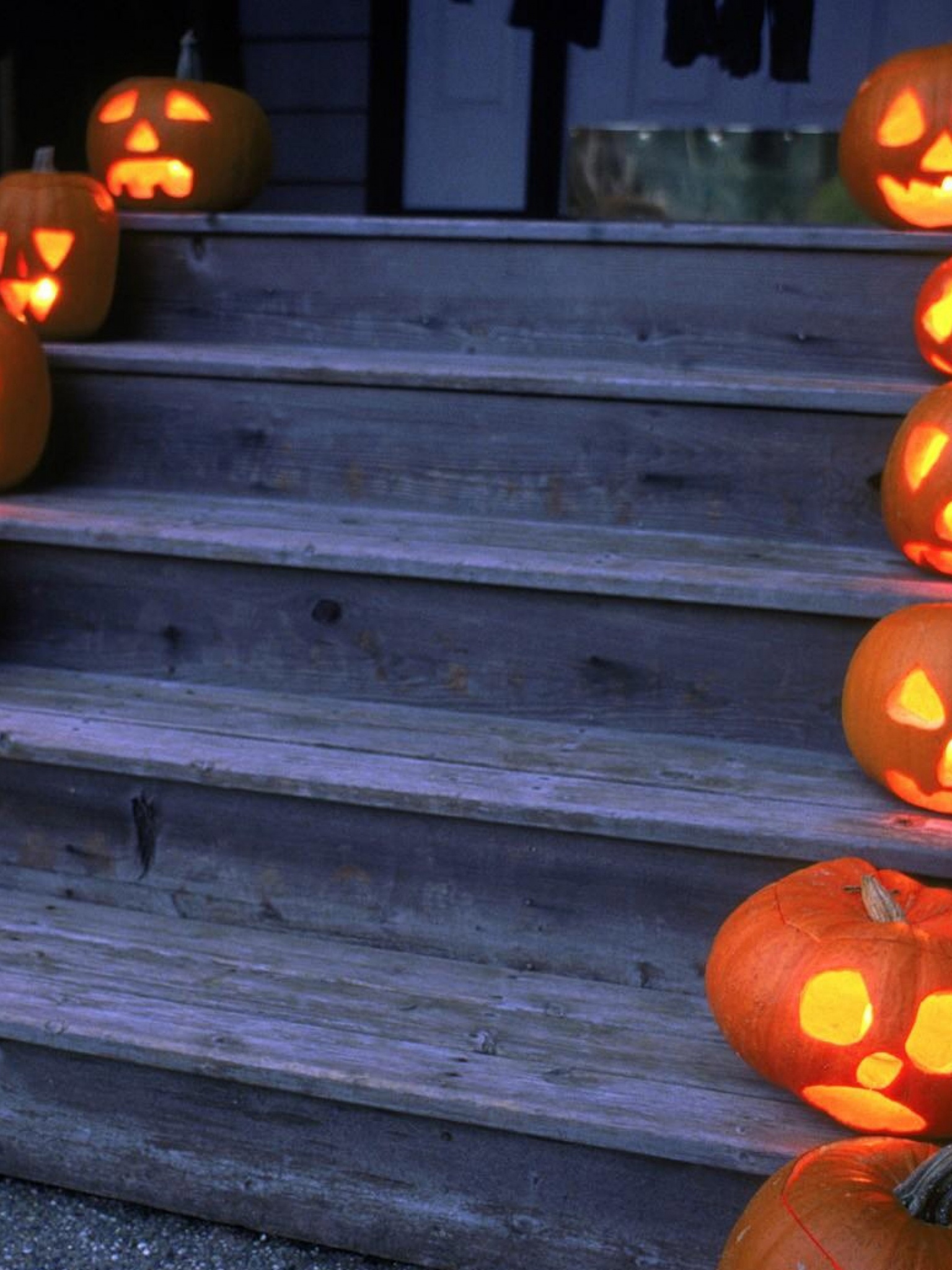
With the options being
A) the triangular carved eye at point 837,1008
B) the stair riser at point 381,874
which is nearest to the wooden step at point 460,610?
the stair riser at point 381,874

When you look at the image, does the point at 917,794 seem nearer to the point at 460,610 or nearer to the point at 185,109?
the point at 460,610

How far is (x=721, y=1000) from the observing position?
62.1 inches

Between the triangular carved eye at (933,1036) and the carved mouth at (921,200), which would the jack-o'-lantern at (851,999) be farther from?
the carved mouth at (921,200)

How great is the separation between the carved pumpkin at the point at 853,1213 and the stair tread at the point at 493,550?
29.8 inches

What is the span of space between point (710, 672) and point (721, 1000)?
549mm

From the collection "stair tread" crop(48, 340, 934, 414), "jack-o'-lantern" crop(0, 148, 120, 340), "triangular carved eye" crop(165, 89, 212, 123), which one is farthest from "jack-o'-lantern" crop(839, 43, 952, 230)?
"jack-o'-lantern" crop(0, 148, 120, 340)

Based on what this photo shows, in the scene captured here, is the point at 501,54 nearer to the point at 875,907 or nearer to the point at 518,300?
the point at 518,300

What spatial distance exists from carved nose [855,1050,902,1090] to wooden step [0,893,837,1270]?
8cm

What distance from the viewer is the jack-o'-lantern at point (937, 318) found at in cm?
217

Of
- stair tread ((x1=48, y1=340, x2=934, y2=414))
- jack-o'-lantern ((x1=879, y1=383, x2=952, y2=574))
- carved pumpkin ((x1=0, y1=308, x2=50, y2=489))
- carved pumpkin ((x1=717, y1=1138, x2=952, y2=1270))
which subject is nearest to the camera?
carved pumpkin ((x1=717, y1=1138, x2=952, y2=1270))

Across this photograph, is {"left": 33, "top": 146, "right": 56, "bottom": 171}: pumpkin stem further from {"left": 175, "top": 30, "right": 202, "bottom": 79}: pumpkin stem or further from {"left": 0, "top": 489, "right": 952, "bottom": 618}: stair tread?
{"left": 0, "top": 489, "right": 952, "bottom": 618}: stair tread

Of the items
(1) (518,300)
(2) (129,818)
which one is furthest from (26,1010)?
(1) (518,300)

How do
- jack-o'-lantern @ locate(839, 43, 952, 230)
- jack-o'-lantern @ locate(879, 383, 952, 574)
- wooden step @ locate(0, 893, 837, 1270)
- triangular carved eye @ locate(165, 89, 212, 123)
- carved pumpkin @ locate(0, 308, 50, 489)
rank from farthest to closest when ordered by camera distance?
1. triangular carved eye @ locate(165, 89, 212, 123)
2. jack-o'-lantern @ locate(839, 43, 952, 230)
3. carved pumpkin @ locate(0, 308, 50, 489)
4. jack-o'-lantern @ locate(879, 383, 952, 574)
5. wooden step @ locate(0, 893, 837, 1270)

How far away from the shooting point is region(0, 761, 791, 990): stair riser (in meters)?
1.81
